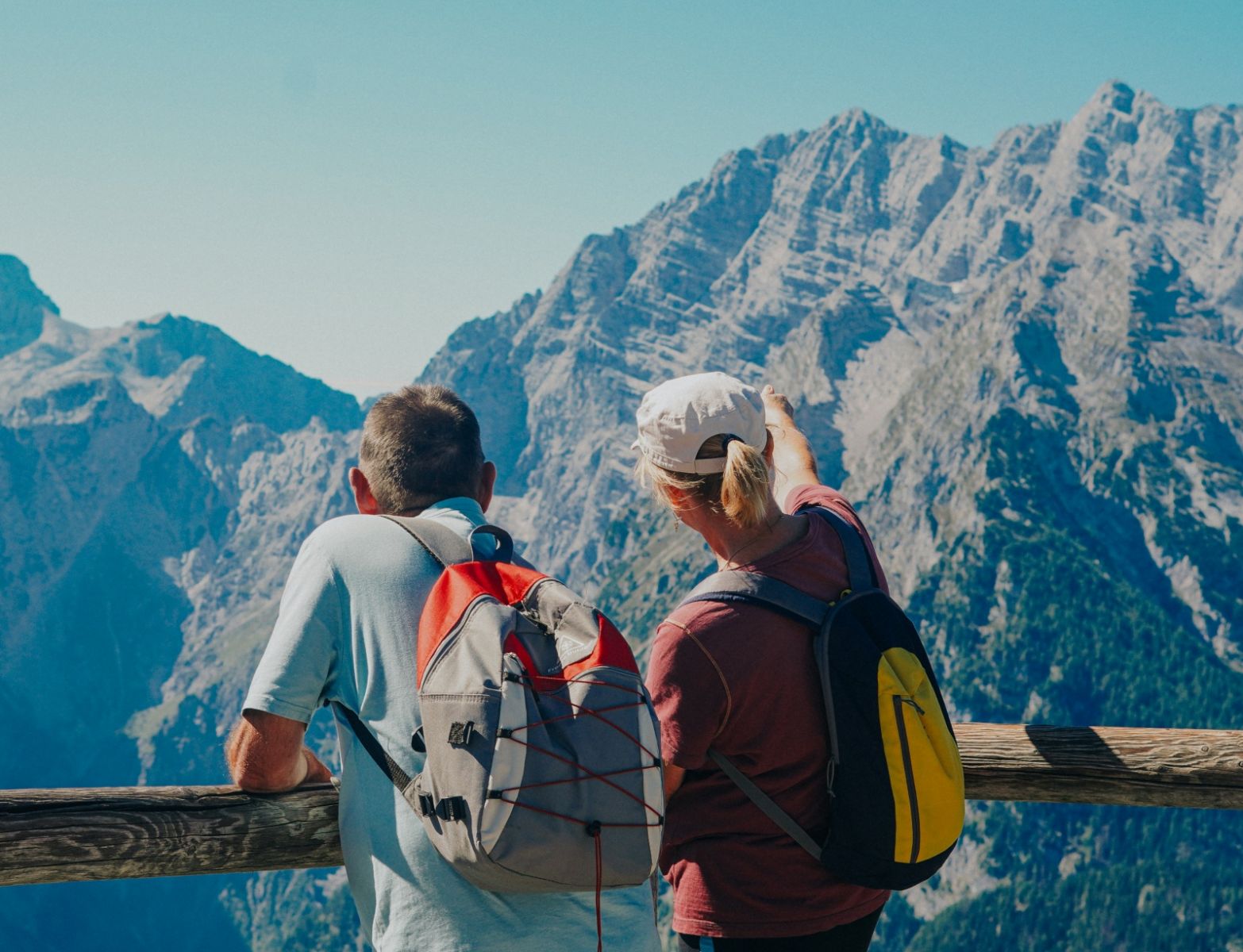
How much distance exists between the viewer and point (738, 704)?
16.4ft

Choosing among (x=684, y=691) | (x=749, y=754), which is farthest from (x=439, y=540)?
(x=749, y=754)

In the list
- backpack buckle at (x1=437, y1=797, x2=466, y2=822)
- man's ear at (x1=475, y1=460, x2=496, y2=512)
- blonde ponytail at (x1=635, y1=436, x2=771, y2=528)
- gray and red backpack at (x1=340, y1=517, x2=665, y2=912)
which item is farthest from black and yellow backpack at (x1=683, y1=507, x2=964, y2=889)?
backpack buckle at (x1=437, y1=797, x2=466, y2=822)

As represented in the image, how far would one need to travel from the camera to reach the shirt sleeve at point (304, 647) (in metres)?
4.77

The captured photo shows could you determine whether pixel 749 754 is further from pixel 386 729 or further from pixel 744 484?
pixel 386 729

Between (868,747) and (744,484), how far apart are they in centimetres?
130

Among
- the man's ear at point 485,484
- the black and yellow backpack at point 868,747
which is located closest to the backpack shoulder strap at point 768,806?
the black and yellow backpack at point 868,747

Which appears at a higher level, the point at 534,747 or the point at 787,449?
the point at 787,449

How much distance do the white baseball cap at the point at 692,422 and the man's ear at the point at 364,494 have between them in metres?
1.33

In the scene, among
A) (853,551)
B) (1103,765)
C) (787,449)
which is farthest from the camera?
(787,449)

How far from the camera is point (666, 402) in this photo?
525 centimetres

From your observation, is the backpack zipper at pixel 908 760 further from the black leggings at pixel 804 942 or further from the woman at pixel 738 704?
the black leggings at pixel 804 942

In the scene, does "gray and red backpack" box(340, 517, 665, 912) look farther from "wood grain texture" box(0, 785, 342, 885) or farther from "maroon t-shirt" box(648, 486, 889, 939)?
"wood grain texture" box(0, 785, 342, 885)

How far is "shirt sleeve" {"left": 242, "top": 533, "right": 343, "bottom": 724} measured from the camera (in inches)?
188

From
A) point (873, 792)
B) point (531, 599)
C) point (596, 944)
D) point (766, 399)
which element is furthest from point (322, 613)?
point (766, 399)
